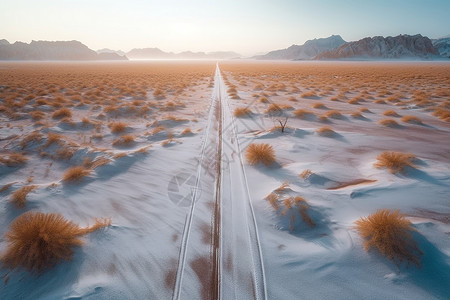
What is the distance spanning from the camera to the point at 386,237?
3.27 metres

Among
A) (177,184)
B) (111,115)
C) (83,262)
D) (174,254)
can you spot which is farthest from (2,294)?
(111,115)

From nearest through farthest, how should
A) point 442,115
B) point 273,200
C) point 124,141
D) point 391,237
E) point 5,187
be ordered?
point 391,237 → point 273,200 → point 5,187 → point 124,141 → point 442,115

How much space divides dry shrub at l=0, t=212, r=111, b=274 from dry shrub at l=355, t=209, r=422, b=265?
14.8 feet

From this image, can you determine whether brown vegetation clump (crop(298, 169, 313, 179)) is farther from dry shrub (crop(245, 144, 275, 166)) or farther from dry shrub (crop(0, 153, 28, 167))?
dry shrub (crop(0, 153, 28, 167))

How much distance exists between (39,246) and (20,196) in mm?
2294

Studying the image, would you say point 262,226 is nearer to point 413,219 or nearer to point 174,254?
point 174,254

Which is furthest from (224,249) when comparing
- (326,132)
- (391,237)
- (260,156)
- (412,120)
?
(412,120)

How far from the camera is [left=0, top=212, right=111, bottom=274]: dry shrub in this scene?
10.1 feet

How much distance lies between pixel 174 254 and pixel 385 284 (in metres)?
2.95

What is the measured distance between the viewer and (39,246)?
3.18 meters

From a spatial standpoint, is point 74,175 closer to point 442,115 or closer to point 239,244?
point 239,244

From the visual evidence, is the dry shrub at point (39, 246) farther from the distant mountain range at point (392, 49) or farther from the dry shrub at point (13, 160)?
the distant mountain range at point (392, 49)

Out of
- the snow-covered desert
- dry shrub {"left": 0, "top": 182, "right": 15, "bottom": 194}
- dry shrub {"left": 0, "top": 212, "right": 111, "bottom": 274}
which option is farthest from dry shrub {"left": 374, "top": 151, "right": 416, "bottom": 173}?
dry shrub {"left": 0, "top": 182, "right": 15, "bottom": 194}

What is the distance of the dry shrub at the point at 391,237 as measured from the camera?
3142mm
